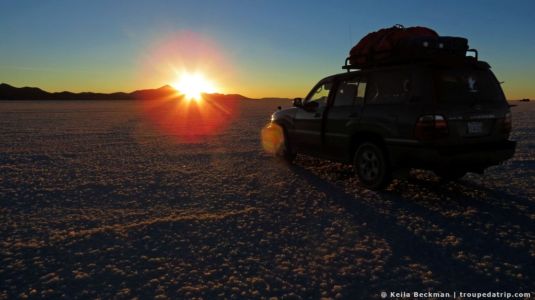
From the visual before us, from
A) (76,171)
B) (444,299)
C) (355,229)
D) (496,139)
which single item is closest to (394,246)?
(355,229)

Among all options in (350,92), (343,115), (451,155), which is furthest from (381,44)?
(451,155)

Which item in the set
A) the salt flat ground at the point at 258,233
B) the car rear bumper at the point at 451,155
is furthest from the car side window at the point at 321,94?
the car rear bumper at the point at 451,155

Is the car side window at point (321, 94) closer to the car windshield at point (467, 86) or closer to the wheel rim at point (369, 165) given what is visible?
the wheel rim at point (369, 165)

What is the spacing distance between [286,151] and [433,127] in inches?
146

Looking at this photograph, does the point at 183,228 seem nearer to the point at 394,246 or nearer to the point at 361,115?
the point at 394,246

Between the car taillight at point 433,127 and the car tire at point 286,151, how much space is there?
3391mm

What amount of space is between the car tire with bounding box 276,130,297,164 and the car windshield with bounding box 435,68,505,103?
353 cm

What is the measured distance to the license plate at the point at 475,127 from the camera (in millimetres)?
4988

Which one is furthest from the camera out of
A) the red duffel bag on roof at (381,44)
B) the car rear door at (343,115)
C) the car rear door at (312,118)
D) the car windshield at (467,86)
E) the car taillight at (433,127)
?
the car rear door at (312,118)

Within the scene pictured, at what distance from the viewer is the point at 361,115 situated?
586 cm

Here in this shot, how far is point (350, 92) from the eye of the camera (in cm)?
632

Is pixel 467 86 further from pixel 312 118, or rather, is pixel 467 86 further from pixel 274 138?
pixel 274 138

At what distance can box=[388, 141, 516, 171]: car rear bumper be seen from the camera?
4.87m

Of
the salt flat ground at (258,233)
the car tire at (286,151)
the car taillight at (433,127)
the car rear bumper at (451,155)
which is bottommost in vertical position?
the salt flat ground at (258,233)
